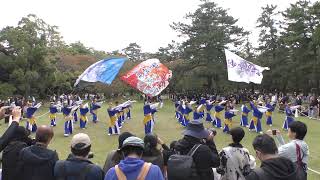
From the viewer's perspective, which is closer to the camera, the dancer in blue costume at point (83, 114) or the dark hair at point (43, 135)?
the dark hair at point (43, 135)

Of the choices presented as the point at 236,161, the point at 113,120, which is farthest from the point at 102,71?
the point at 236,161

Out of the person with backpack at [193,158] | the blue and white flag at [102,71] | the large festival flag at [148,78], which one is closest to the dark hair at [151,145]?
the person with backpack at [193,158]

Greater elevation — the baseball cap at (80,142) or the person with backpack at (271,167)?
the baseball cap at (80,142)

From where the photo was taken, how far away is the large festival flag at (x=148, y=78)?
2141 cm

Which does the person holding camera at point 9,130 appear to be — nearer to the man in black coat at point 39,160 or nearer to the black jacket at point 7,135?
the black jacket at point 7,135

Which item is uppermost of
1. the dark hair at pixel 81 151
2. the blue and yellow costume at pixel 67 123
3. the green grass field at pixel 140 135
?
the dark hair at pixel 81 151

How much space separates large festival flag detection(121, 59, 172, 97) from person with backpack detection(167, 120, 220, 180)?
16.7m

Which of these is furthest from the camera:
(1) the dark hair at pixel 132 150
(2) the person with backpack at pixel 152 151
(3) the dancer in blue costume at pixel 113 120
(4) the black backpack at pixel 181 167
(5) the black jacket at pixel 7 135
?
(3) the dancer in blue costume at pixel 113 120

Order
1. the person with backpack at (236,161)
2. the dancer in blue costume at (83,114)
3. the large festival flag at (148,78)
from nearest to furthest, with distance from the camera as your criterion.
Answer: the person with backpack at (236,161)
the dancer in blue costume at (83,114)
the large festival flag at (148,78)

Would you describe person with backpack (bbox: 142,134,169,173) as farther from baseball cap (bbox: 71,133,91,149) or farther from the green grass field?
the green grass field

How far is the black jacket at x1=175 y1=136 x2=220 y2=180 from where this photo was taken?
14.6 feet

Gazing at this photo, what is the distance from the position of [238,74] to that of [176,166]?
51.7ft

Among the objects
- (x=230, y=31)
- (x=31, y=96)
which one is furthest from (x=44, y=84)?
(x=230, y=31)

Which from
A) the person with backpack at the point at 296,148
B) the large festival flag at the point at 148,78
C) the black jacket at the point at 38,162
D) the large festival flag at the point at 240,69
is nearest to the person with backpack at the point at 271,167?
the person with backpack at the point at 296,148
